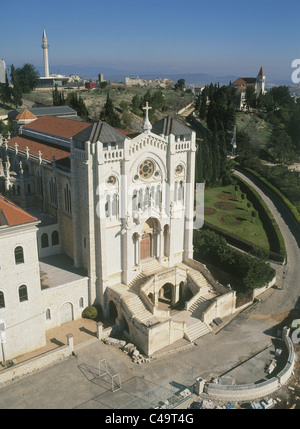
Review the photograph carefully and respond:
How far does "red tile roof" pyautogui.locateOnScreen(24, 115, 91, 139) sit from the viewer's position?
46.1 m

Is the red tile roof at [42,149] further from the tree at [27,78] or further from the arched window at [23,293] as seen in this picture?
the tree at [27,78]

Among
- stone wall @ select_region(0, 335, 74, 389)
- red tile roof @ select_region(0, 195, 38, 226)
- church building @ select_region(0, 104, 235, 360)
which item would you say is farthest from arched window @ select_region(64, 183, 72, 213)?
stone wall @ select_region(0, 335, 74, 389)

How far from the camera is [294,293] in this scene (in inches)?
1681

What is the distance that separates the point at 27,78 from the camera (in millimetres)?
114812

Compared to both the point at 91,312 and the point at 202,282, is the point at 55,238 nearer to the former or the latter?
the point at 91,312

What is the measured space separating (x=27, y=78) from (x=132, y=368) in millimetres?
104020

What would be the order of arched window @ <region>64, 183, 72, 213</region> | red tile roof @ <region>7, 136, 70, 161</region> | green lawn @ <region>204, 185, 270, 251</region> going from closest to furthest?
arched window @ <region>64, 183, 72, 213</region> → red tile roof @ <region>7, 136, 70, 161</region> → green lawn @ <region>204, 185, 270, 251</region>

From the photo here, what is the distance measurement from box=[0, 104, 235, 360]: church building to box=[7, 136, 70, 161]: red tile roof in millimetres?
247

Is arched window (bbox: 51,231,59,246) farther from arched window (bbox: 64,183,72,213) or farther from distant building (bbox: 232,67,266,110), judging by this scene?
distant building (bbox: 232,67,266,110)

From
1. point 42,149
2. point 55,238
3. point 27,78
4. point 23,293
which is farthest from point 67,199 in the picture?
point 27,78

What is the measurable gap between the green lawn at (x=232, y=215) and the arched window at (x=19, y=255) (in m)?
31.3
